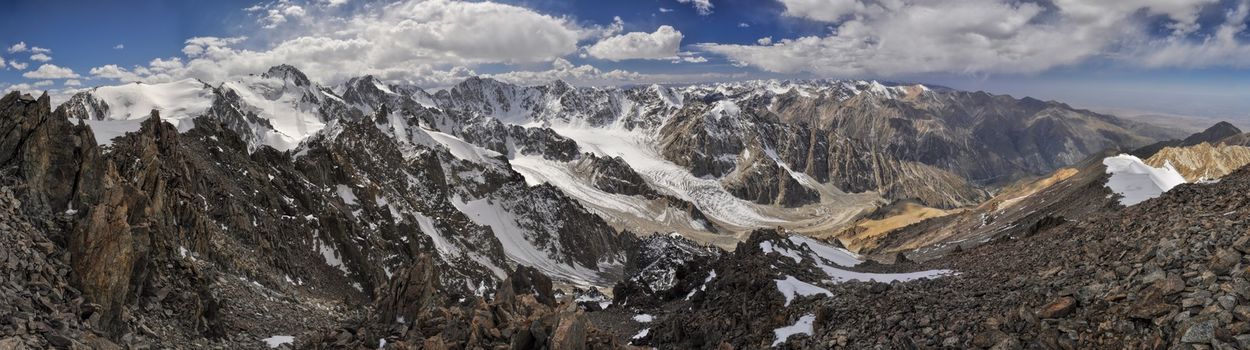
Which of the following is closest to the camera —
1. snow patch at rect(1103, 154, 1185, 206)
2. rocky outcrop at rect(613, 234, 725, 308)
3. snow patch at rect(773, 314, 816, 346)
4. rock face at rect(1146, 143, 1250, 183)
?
snow patch at rect(773, 314, 816, 346)

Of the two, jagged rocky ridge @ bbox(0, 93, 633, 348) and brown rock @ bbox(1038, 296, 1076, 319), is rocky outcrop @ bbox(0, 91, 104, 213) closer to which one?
jagged rocky ridge @ bbox(0, 93, 633, 348)

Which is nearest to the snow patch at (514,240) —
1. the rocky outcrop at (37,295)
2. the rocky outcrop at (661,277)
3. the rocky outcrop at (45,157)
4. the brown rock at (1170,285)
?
the rocky outcrop at (661,277)

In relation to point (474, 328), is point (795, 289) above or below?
below

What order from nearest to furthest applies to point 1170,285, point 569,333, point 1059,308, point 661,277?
1. point 1170,285
2. point 1059,308
3. point 569,333
4. point 661,277

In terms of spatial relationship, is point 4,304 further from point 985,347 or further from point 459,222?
point 459,222

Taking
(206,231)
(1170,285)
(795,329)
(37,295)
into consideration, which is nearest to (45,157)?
(37,295)

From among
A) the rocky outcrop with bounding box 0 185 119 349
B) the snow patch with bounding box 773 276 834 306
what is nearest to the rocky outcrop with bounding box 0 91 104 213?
the rocky outcrop with bounding box 0 185 119 349

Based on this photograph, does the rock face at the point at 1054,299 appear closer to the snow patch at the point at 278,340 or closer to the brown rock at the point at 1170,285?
the brown rock at the point at 1170,285

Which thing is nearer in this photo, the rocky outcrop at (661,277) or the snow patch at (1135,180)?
the rocky outcrop at (661,277)

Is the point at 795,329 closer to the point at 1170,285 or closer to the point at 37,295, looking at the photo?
the point at 1170,285

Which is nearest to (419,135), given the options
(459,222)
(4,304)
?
(459,222)

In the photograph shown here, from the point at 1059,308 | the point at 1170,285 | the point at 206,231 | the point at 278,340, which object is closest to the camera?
the point at 1170,285
